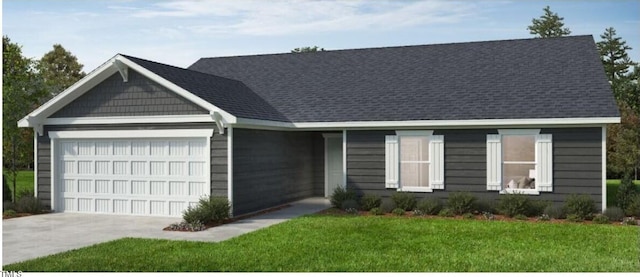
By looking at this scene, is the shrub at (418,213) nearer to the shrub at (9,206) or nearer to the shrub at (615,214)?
the shrub at (615,214)

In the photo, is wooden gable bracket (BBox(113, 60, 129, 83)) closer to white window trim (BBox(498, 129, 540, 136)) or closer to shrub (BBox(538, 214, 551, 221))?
white window trim (BBox(498, 129, 540, 136))

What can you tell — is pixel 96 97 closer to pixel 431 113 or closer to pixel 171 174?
pixel 171 174

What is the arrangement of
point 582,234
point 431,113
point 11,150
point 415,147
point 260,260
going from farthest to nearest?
1. point 11,150
2. point 415,147
3. point 431,113
4. point 582,234
5. point 260,260

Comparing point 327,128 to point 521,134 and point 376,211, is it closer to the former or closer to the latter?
point 376,211

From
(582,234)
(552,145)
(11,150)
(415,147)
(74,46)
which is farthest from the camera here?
(74,46)

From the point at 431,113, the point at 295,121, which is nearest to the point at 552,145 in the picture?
the point at 431,113

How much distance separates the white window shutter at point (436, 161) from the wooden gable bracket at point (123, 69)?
8184mm

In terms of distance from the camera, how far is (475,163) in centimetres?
1625

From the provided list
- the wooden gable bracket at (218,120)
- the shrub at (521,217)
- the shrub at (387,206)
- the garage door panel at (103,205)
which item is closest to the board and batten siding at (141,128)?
the wooden gable bracket at (218,120)

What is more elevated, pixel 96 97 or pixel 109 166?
pixel 96 97

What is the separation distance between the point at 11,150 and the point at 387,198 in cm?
1227

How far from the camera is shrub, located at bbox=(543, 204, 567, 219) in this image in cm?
1475

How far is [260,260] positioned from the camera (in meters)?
9.75

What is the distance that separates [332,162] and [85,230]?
9005 mm
